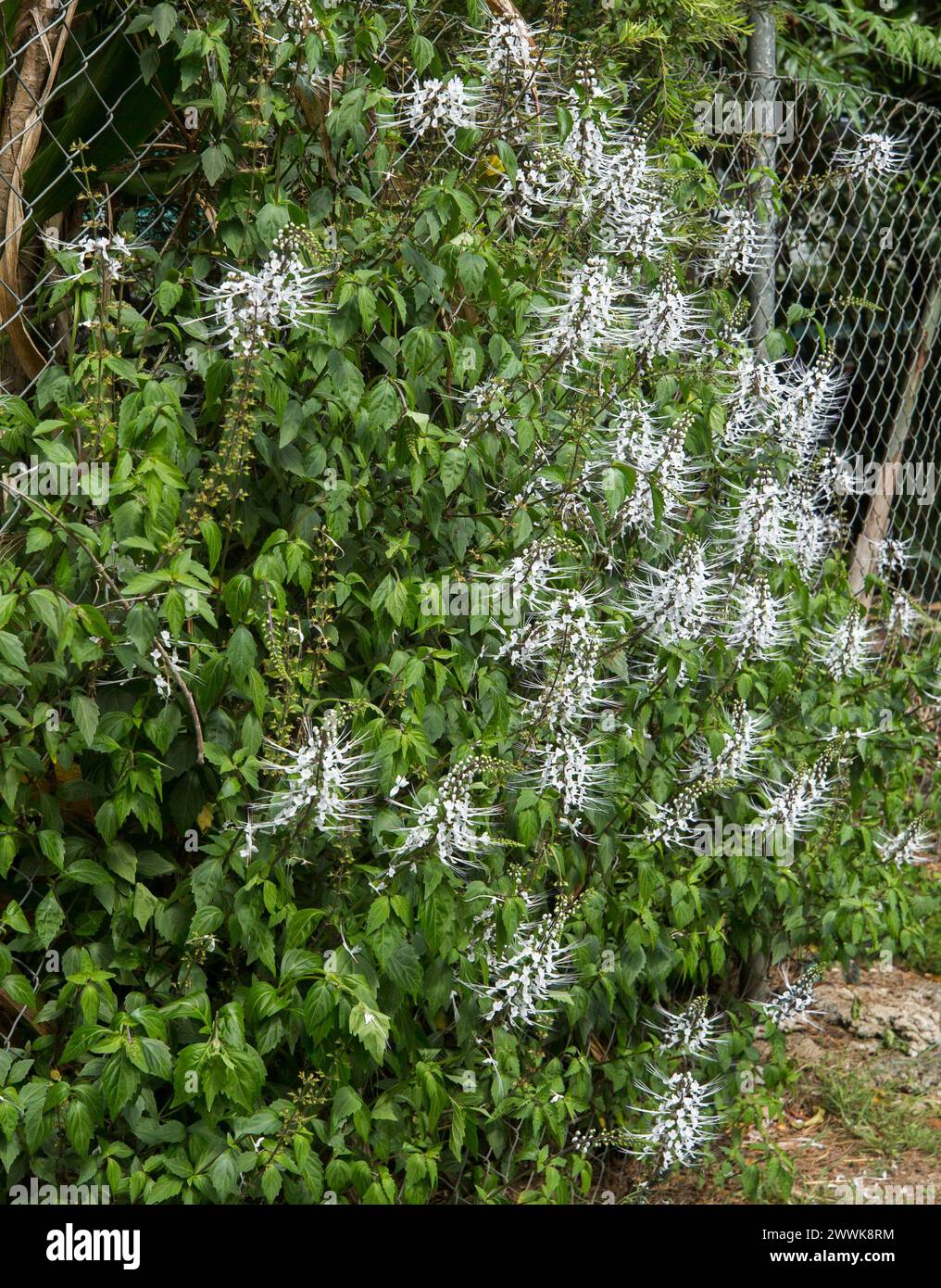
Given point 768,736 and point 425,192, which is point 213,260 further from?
point 768,736

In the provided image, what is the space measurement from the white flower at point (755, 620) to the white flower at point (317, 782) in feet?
3.78

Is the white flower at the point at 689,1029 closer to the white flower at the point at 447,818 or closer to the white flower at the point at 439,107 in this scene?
the white flower at the point at 447,818

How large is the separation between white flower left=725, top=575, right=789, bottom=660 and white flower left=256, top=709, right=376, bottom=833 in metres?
1.15

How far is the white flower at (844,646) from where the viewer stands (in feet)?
11.5

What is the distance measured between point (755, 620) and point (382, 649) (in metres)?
1.05

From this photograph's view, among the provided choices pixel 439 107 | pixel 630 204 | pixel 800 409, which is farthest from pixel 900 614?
pixel 439 107

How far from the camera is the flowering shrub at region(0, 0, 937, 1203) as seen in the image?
2.11 metres

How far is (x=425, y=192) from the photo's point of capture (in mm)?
2357

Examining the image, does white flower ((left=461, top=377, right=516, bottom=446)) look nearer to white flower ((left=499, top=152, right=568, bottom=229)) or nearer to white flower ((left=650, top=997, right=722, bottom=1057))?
white flower ((left=499, top=152, right=568, bottom=229))

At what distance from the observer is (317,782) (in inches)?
83.6

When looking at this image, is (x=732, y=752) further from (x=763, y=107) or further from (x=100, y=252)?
(x=763, y=107)

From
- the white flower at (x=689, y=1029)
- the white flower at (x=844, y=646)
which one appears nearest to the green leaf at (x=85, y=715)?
the white flower at (x=689, y=1029)

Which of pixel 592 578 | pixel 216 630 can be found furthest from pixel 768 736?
pixel 216 630
